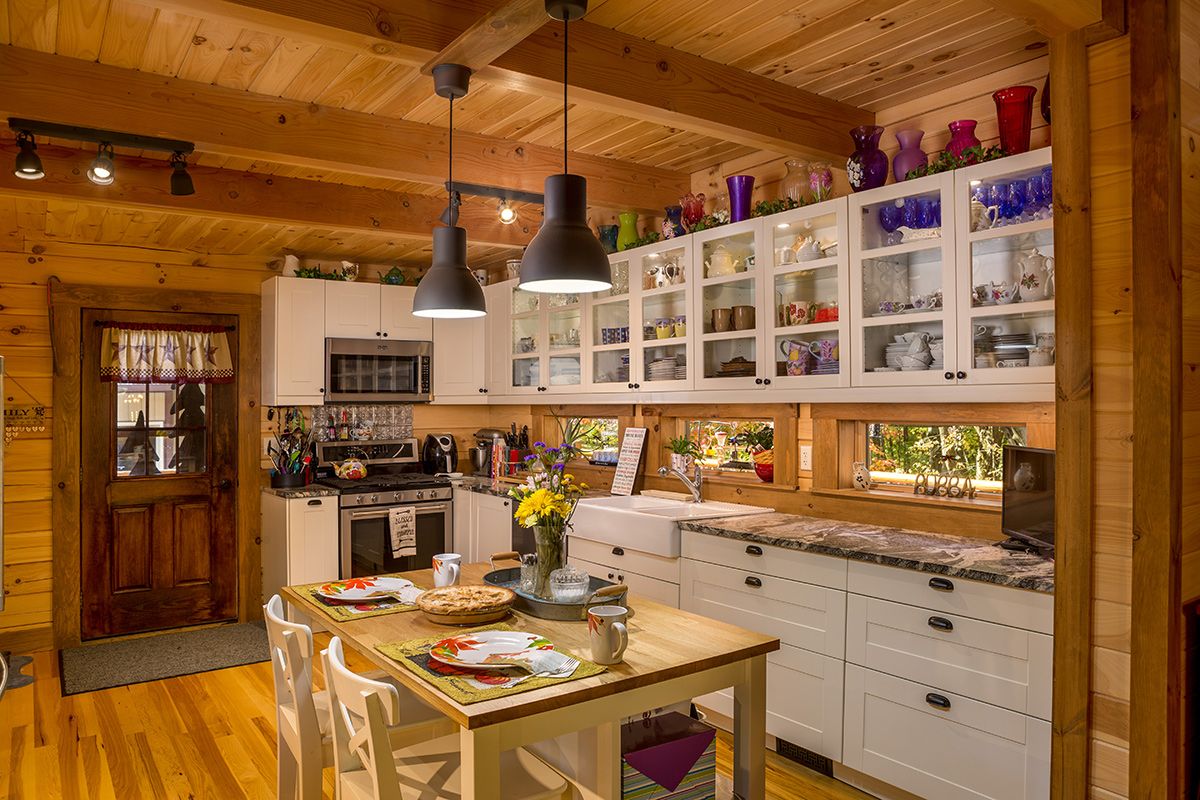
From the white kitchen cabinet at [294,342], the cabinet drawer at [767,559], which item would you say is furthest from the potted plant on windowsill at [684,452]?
the white kitchen cabinet at [294,342]

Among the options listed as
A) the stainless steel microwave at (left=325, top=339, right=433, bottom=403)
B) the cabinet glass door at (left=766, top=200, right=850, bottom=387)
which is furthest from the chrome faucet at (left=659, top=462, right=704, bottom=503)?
the stainless steel microwave at (left=325, top=339, right=433, bottom=403)

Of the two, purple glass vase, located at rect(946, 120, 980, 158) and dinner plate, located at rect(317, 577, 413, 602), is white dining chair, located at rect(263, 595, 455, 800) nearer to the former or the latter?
dinner plate, located at rect(317, 577, 413, 602)

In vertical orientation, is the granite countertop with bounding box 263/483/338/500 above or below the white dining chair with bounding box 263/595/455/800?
above

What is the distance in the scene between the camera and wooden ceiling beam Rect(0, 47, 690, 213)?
266 cm

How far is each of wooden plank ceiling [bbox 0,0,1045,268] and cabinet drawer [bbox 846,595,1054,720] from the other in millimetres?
1891

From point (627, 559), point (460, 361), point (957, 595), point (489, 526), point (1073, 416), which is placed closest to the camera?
point (1073, 416)

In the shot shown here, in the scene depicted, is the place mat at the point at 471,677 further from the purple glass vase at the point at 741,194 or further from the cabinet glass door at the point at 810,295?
the purple glass vase at the point at 741,194

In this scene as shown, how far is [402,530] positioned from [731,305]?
9.14 ft

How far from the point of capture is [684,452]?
429 centimetres

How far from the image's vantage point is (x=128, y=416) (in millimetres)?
5180

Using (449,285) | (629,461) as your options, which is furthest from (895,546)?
(629,461)

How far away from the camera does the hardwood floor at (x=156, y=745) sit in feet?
9.98

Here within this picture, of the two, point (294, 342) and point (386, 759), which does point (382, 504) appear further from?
point (386, 759)

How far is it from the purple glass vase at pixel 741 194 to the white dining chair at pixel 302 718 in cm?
245
